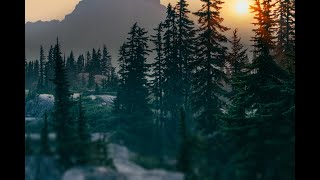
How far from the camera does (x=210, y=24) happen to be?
14023 millimetres

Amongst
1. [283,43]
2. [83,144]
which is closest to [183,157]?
[83,144]

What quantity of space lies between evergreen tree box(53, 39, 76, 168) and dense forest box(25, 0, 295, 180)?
4 centimetres

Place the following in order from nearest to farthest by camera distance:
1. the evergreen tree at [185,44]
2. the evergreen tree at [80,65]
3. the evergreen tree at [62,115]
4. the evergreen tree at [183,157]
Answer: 1. the evergreen tree at [62,115]
2. the evergreen tree at [183,157]
3. the evergreen tree at [80,65]
4. the evergreen tree at [185,44]

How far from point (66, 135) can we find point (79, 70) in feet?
8.03

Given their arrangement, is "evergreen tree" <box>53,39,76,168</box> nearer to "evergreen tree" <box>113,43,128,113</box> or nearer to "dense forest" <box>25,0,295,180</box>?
"dense forest" <box>25,0,295,180</box>

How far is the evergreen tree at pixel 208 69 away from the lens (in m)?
12.1

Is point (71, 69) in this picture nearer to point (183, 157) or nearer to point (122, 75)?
point (122, 75)

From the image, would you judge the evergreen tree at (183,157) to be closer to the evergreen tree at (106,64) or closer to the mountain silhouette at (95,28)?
the evergreen tree at (106,64)

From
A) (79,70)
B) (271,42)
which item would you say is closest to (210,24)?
(271,42)

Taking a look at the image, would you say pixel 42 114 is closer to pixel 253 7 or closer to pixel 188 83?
pixel 188 83

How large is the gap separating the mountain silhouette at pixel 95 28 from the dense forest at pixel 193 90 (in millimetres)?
375

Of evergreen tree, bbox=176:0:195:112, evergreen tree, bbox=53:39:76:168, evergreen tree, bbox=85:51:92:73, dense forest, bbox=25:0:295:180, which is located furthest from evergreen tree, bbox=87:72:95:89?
evergreen tree, bbox=176:0:195:112

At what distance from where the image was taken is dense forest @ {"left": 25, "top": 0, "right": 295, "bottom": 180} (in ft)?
38.8

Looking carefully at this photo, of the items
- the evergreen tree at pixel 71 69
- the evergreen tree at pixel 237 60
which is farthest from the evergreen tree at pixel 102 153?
the evergreen tree at pixel 237 60
